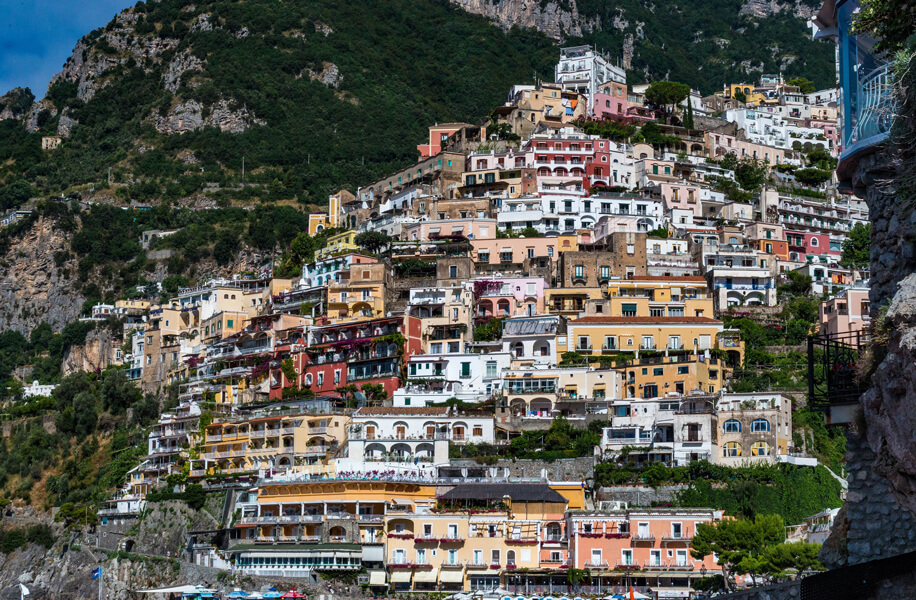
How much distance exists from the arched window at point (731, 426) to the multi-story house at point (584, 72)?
53443 mm

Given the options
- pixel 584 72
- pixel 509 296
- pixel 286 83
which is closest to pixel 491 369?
pixel 509 296

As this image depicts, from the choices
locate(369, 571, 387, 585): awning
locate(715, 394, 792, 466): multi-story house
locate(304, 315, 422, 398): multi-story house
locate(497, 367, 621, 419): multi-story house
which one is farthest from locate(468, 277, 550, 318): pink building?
locate(369, 571, 387, 585): awning

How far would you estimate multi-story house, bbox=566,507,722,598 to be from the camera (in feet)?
168

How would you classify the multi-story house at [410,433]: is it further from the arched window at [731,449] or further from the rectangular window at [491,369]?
the arched window at [731,449]

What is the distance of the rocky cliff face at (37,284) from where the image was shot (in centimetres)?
12431

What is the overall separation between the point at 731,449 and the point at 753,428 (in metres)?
1.46

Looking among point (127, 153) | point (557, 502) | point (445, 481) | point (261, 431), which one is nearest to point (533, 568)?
point (557, 502)

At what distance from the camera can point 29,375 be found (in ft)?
376

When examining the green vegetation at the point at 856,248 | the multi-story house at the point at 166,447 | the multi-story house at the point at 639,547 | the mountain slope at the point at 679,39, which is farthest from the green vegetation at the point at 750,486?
the mountain slope at the point at 679,39

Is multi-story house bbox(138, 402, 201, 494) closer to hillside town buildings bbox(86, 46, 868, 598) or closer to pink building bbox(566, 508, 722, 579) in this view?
hillside town buildings bbox(86, 46, 868, 598)

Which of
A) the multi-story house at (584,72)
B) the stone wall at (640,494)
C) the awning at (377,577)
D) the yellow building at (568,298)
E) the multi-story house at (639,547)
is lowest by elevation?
the awning at (377,577)

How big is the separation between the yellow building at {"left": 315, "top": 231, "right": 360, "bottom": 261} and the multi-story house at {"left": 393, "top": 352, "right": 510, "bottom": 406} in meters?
18.3

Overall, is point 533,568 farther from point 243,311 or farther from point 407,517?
point 243,311

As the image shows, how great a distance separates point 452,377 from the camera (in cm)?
6838
